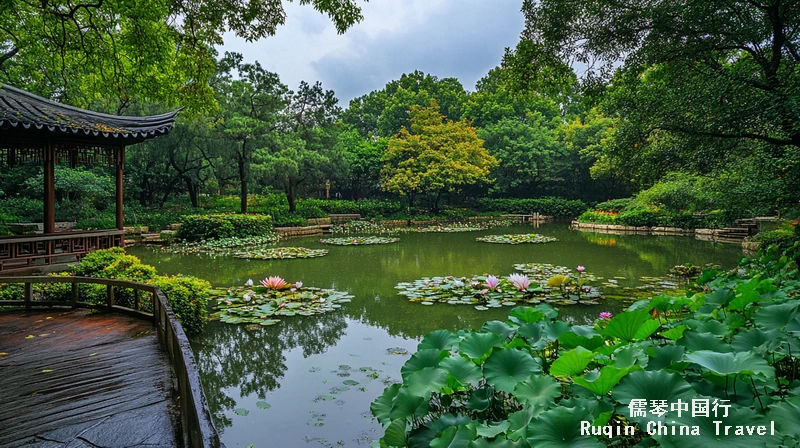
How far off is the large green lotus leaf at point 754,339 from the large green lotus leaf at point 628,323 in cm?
32

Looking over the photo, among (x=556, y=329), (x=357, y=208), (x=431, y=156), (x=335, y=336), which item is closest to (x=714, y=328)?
(x=556, y=329)

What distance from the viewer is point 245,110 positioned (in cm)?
1708

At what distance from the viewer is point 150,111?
51.6 feet

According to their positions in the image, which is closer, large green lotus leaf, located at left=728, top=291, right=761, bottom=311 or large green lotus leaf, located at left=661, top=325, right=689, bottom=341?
large green lotus leaf, located at left=661, top=325, right=689, bottom=341

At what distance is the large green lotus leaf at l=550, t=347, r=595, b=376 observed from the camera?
1.67 metres

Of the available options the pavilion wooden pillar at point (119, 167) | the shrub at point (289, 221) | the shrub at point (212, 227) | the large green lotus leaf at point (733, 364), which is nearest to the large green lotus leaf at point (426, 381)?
the large green lotus leaf at point (733, 364)

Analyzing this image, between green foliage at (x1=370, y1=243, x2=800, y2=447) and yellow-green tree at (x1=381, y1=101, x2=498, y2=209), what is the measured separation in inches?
798

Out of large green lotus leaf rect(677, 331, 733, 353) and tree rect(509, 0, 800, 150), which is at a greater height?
tree rect(509, 0, 800, 150)

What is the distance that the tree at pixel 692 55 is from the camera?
4555mm

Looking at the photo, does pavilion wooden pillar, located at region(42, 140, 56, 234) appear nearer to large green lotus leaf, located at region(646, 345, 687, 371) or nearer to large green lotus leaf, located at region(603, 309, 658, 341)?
large green lotus leaf, located at region(603, 309, 658, 341)

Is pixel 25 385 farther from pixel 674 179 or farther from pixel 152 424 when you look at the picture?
pixel 674 179

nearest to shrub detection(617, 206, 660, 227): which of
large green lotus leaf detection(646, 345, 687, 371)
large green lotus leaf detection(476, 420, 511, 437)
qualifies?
large green lotus leaf detection(646, 345, 687, 371)

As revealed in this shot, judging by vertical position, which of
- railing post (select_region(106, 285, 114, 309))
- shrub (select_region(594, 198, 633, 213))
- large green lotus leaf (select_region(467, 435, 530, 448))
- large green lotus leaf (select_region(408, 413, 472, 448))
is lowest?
railing post (select_region(106, 285, 114, 309))

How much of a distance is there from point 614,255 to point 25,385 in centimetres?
1081
